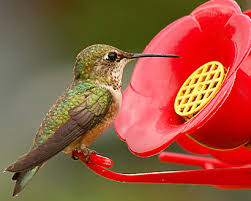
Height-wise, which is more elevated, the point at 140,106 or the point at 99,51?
the point at 99,51

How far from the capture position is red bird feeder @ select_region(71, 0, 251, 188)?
1846 mm

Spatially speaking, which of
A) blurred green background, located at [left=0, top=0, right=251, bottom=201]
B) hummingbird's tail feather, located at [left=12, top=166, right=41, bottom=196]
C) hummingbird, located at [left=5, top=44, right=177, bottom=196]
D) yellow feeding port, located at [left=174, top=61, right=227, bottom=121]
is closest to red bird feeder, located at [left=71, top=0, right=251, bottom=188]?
yellow feeding port, located at [left=174, top=61, right=227, bottom=121]

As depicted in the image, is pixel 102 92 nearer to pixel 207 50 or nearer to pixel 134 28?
pixel 207 50

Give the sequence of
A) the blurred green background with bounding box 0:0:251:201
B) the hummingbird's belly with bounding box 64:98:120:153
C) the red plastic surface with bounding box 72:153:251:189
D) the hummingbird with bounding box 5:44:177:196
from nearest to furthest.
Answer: the red plastic surface with bounding box 72:153:251:189 < the hummingbird with bounding box 5:44:177:196 < the hummingbird's belly with bounding box 64:98:120:153 < the blurred green background with bounding box 0:0:251:201

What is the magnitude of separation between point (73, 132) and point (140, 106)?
0.41 metres

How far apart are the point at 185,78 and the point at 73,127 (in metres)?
0.60

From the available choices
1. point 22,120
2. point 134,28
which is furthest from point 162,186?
point 134,28

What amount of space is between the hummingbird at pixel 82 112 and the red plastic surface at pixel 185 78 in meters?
0.14

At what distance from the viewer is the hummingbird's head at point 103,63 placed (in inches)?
87.7

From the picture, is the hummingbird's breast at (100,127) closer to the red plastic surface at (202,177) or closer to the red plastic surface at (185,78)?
the red plastic surface at (185,78)

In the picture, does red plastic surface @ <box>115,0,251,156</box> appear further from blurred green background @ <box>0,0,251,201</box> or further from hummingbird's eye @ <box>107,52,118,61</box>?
blurred green background @ <box>0,0,251,201</box>

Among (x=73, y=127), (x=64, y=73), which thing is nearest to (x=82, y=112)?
(x=73, y=127)

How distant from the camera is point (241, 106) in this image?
2.00m

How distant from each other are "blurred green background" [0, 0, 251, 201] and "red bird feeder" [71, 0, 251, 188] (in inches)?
95.8
